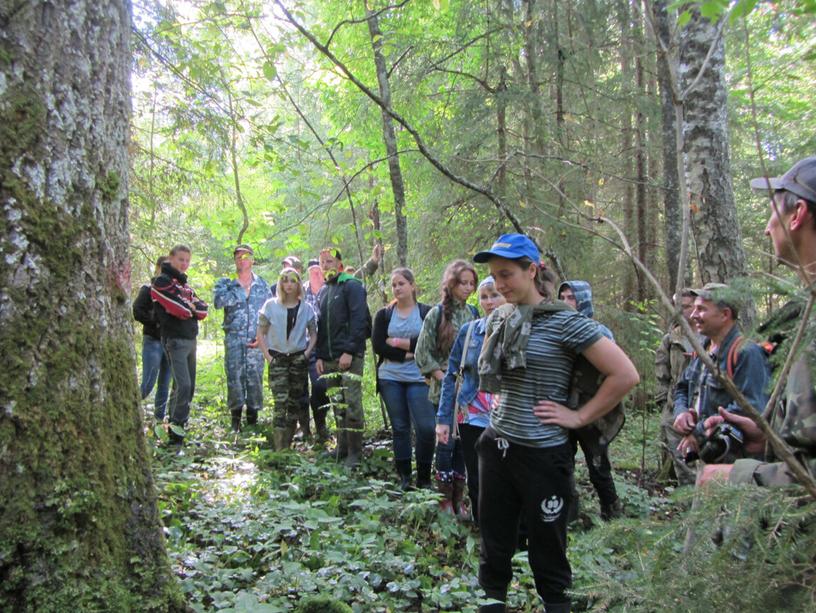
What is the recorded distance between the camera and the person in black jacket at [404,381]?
215 inches

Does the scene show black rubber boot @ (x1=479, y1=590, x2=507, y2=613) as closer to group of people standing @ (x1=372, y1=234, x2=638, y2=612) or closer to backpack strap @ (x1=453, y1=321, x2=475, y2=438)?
group of people standing @ (x1=372, y1=234, x2=638, y2=612)

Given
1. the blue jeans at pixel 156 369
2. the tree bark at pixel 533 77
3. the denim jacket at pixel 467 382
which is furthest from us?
the tree bark at pixel 533 77

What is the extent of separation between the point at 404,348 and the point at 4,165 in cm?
403

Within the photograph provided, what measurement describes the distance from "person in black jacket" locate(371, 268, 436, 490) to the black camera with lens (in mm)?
2645

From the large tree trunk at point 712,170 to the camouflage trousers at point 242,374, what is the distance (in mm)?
5841

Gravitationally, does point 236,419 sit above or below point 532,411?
below

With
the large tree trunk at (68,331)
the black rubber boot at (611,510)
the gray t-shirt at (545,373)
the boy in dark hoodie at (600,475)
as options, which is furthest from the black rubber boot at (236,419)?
the gray t-shirt at (545,373)

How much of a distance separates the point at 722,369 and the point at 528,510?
1682 mm

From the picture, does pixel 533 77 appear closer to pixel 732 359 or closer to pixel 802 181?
pixel 732 359

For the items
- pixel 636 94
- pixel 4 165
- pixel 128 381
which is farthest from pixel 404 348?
pixel 636 94

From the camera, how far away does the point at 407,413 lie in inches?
225

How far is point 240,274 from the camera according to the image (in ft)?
26.4

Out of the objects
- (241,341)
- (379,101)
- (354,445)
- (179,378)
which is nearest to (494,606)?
(379,101)

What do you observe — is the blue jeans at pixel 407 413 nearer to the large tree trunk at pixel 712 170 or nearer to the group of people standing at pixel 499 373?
the group of people standing at pixel 499 373
